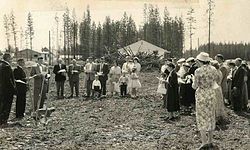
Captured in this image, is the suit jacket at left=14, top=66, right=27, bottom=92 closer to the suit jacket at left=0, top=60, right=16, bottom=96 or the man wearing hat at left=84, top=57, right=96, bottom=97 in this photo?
the suit jacket at left=0, top=60, right=16, bottom=96

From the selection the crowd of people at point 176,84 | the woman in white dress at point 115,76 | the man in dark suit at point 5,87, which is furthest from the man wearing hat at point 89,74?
the man in dark suit at point 5,87

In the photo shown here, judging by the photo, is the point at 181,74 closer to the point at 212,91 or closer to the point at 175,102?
the point at 175,102

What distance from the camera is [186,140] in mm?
8375

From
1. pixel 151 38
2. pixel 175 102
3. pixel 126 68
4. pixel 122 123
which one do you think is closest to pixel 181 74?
pixel 175 102

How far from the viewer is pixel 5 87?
33.9ft

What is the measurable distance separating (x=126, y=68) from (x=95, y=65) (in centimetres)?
138

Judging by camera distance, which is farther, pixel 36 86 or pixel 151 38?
pixel 151 38

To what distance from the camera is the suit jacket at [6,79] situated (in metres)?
10.2

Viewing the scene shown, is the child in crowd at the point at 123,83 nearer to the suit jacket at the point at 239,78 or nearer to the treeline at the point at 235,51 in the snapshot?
the suit jacket at the point at 239,78

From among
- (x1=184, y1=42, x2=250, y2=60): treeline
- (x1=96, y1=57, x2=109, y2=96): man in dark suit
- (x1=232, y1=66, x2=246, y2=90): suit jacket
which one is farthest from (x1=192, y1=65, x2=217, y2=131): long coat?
(x1=184, y1=42, x2=250, y2=60): treeline

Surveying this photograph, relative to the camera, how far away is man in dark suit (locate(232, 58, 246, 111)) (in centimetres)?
1209

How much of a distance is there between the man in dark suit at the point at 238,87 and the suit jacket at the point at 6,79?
6.72 meters

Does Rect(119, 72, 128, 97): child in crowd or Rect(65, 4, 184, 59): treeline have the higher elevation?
Rect(65, 4, 184, 59): treeline

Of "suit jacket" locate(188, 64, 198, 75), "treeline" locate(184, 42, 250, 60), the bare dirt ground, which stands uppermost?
"treeline" locate(184, 42, 250, 60)
